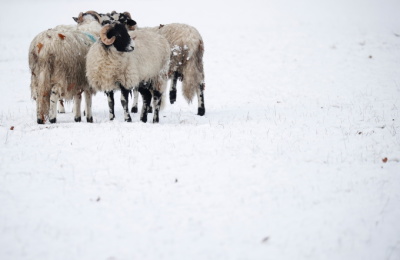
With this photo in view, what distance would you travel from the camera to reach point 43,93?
7.93 meters

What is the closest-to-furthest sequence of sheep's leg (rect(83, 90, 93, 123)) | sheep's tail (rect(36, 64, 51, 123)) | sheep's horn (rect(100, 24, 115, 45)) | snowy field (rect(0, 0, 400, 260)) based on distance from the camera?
snowy field (rect(0, 0, 400, 260)) < sheep's horn (rect(100, 24, 115, 45)) < sheep's tail (rect(36, 64, 51, 123)) < sheep's leg (rect(83, 90, 93, 123))

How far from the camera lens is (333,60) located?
18.9 metres

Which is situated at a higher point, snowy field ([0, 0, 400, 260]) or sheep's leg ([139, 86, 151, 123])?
sheep's leg ([139, 86, 151, 123])

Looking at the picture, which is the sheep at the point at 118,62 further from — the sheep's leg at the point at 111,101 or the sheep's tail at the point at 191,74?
the sheep's tail at the point at 191,74

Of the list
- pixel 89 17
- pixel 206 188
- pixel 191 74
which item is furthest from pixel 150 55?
pixel 206 188

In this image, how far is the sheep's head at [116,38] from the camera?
7738 mm

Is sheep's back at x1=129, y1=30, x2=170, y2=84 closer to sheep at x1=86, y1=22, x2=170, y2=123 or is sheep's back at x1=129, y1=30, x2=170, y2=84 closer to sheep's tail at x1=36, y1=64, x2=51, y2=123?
sheep at x1=86, y1=22, x2=170, y2=123

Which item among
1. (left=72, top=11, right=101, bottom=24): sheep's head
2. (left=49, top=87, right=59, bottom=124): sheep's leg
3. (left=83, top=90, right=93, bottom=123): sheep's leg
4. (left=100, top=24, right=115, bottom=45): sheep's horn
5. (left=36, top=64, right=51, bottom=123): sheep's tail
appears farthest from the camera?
(left=72, top=11, right=101, bottom=24): sheep's head

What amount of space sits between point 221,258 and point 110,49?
17.9 ft

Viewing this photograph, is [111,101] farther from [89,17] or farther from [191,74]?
[89,17]

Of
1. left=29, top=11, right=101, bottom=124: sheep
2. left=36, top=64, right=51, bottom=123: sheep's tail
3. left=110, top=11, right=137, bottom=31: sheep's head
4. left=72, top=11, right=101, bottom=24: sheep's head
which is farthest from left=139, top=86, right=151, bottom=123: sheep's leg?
left=72, top=11, right=101, bottom=24: sheep's head

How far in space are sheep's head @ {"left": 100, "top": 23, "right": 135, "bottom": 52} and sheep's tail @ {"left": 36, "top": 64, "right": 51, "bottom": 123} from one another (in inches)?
54.0

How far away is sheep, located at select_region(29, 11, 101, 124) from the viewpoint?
7809 millimetres

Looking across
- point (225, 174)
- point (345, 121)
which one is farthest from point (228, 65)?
point (225, 174)
